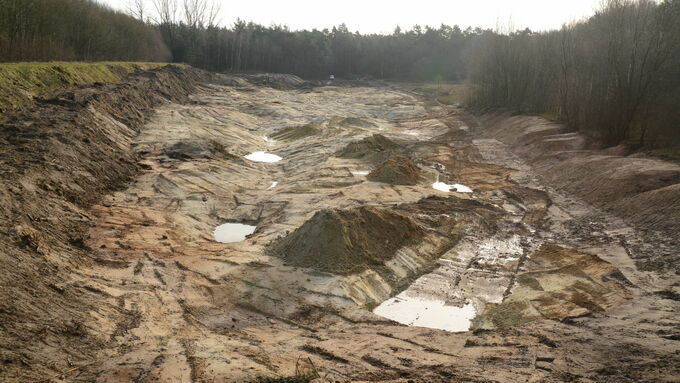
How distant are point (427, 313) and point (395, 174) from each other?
Result: 850cm

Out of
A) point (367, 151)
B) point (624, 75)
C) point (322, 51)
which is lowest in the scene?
point (367, 151)

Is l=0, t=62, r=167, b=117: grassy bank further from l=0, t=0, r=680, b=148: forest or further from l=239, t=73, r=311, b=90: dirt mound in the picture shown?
l=239, t=73, r=311, b=90: dirt mound

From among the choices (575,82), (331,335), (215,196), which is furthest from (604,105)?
(331,335)

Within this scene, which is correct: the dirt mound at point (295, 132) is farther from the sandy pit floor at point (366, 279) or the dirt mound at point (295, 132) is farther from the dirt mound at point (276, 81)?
the dirt mound at point (276, 81)

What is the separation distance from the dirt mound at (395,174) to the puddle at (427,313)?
7.62m

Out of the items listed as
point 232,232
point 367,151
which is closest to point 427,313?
point 232,232

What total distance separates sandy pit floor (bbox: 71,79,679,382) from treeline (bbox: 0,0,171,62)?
9604 millimetres

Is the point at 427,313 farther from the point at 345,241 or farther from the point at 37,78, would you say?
the point at 37,78

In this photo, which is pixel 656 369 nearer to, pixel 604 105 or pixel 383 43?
pixel 604 105

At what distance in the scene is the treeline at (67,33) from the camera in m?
22.1

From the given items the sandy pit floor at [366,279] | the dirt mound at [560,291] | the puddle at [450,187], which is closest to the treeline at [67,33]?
the sandy pit floor at [366,279]

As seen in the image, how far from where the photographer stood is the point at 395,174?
17.0 meters

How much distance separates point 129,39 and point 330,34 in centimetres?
4105

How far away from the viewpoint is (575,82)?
81.1ft
